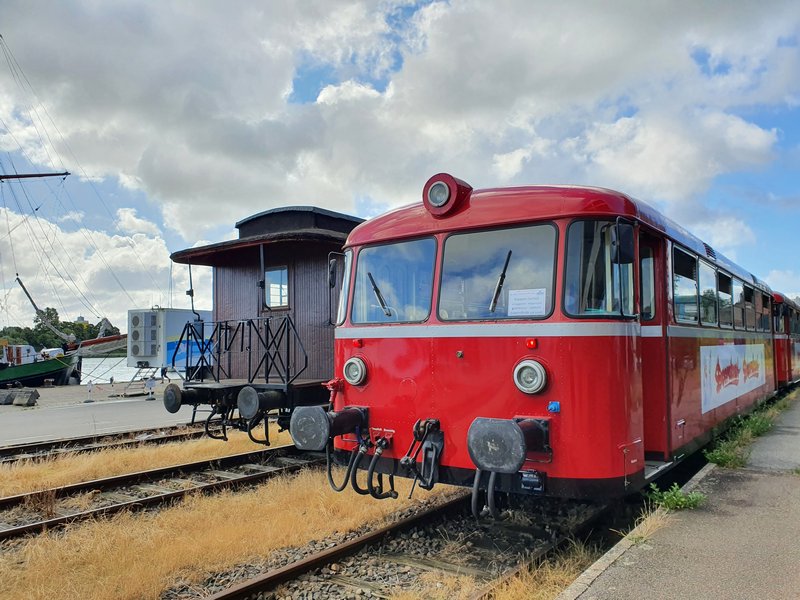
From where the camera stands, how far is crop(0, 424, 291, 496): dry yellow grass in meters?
8.13

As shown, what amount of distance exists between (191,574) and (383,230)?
3257 mm

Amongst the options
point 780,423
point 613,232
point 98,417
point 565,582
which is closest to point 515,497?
point 565,582

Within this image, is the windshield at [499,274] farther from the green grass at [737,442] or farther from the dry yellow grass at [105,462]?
the dry yellow grass at [105,462]

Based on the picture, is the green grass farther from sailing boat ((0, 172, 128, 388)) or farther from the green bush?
sailing boat ((0, 172, 128, 388))

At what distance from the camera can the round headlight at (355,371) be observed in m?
5.63

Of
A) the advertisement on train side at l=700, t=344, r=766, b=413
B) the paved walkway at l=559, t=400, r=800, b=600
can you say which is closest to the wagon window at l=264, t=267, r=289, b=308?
the advertisement on train side at l=700, t=344, r=766, b=413

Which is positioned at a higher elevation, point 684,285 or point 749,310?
point 684,285

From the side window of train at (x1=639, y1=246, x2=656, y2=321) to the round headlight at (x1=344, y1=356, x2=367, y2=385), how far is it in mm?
2579

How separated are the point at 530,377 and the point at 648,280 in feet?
6.02

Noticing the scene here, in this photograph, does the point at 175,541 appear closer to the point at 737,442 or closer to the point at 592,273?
the point at 592,273

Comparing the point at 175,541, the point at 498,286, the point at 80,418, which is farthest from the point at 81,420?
the point at 498,286

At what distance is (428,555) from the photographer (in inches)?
206

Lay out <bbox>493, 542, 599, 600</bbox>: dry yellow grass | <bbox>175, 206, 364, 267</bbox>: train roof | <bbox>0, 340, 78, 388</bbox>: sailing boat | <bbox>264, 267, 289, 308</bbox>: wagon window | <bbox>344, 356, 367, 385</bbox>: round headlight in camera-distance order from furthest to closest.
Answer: <bbox>0, 340, 78, 388</bbox>: sailing boat
<bbox>264, 267, 289, 308</bbox>: wagon window
<bbox>175, 206, 364, 267</bbox>: train roof
<bbox>344, 356, 367, 385</bbox>: round headlight
<bbox>493, 542, 599, 600</bbox>: dry yellow grass

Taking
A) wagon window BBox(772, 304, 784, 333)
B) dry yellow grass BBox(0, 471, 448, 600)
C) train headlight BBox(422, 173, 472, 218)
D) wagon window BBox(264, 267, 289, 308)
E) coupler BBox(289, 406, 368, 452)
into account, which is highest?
train headlight BBox(422, 173, 472, 218)
